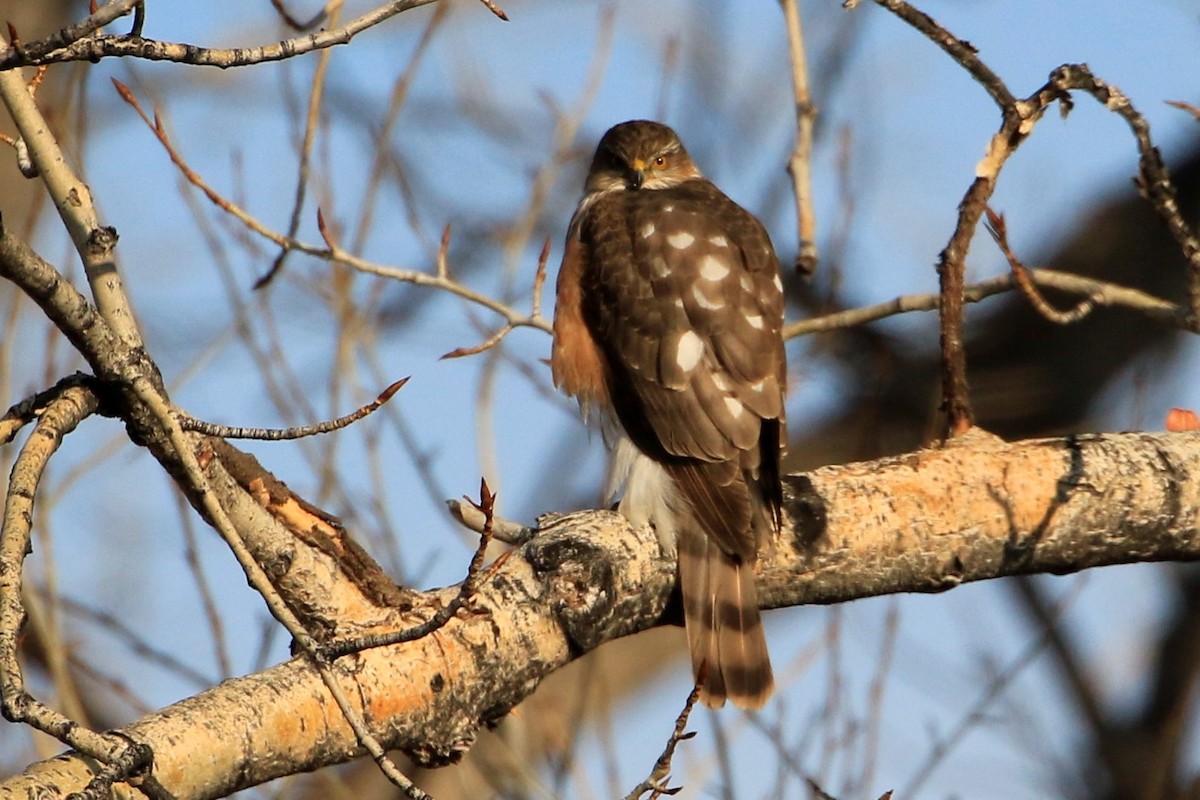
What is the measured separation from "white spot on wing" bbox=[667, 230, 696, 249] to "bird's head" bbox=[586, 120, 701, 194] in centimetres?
102

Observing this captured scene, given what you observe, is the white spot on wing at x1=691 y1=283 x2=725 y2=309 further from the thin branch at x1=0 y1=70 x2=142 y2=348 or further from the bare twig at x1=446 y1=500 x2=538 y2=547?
the thin branch at x1=0 y1=70 x2=142 y2=348

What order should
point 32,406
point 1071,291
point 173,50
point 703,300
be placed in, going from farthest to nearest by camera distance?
point 703,300 → point 1071,291 → point 32,406 → point 173,50

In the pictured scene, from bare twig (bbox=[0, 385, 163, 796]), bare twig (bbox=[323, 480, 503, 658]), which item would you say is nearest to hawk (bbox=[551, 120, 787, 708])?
bare twig (bbox=[323, 480, 503, 658])

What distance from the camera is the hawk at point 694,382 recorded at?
3666mm

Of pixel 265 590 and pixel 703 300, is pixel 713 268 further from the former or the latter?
pixel 265 590

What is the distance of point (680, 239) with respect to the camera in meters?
4.46

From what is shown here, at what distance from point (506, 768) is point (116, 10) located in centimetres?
390

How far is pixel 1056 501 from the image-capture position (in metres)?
3.54

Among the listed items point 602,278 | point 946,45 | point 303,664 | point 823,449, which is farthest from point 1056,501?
point 823,449

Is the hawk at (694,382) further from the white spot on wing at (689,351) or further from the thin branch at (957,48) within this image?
the thin branch at (957,48)

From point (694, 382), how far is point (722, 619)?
0.74 meters

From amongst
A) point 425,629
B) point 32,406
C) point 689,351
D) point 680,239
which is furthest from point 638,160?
point 425,629

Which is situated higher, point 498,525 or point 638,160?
point 638,160

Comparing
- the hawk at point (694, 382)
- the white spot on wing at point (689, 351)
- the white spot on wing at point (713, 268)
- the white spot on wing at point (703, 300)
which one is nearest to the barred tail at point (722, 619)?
the hawk at point (694, 382)
